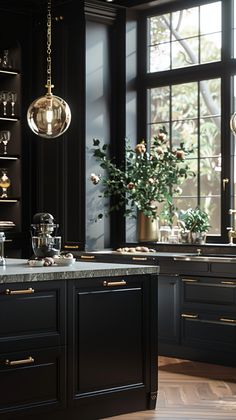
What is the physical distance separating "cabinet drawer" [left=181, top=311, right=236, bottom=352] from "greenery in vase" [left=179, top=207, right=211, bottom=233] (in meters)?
0.85

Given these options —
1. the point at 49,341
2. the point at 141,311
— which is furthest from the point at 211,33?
the point at 49,341

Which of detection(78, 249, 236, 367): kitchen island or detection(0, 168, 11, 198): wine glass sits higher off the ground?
detection(0, 168, 11, 198): wine glass

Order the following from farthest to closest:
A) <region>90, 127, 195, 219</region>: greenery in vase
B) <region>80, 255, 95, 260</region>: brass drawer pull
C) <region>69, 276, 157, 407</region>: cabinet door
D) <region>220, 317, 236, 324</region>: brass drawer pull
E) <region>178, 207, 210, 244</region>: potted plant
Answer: <region>90, 127, 195, 219</region>: greenery in vase, <region>80, 255, 95, 260</region>: brass drawer pull, <region>178, 207, 210, 244</region>: potted plant, <region>220, 317, 236, 324</region>: brass drawer pull, <region>69, 276, 157, 407</region>: cabinet door

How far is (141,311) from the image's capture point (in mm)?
4938

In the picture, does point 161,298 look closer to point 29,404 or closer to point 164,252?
point 164,252

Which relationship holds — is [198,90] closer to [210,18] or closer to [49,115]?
[210,18]

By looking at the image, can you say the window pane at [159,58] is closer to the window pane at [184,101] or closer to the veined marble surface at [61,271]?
the window pane at [184,101]

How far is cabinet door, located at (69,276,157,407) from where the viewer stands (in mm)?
4594

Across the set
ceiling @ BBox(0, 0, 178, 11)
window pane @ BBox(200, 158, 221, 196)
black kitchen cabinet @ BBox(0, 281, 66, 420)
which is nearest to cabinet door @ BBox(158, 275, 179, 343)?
window pane @ BBox(200, 158, 221, 196)

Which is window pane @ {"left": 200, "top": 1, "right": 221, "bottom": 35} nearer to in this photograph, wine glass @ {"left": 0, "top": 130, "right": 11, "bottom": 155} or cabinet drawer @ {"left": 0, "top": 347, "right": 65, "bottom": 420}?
wine glass @ {"left": 0, "top": 130, "right": 11, "bottom": 155}

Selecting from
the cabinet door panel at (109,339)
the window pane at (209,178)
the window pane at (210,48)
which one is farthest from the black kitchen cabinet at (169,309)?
the window pane at (210,48)

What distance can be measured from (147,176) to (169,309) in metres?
1.34

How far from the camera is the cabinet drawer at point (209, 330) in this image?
244 inches

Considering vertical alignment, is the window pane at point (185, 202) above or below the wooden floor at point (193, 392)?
above
